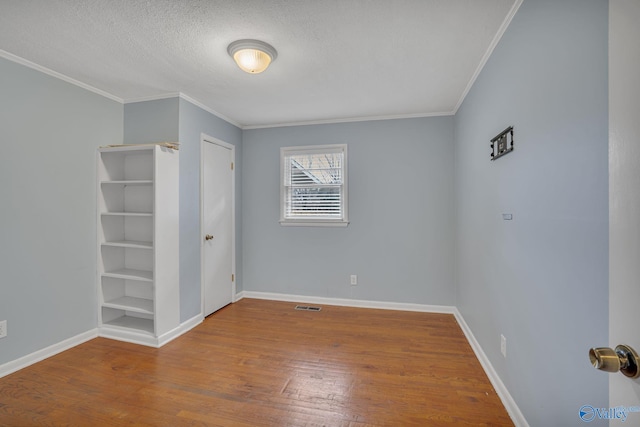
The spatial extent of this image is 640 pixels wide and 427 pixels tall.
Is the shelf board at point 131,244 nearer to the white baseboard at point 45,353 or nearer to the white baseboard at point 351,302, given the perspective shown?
the white baseboard at point 45,353

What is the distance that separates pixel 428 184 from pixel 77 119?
3.85m

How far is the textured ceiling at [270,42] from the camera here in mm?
1725

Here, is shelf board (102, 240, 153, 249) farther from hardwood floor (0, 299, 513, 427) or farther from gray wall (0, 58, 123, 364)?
hardwood floor (0, 299, 513, 427)

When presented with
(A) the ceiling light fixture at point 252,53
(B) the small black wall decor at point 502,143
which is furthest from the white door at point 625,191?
(A) the ceiling light fixture at point 252,53

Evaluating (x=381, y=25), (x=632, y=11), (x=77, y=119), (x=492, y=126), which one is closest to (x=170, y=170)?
(x=77, y=119)

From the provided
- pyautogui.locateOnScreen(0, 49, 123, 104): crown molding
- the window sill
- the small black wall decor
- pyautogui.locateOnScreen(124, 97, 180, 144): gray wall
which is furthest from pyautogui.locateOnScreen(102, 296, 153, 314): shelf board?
the small black wall decor

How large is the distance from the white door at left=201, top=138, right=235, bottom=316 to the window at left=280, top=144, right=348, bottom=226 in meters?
0.75

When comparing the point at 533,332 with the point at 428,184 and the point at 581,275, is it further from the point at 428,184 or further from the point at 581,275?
the point at 428,184

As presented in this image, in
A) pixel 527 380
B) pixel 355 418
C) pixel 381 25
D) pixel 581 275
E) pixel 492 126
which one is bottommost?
pixel 355 418

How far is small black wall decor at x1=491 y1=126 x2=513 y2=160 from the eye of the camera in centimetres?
179

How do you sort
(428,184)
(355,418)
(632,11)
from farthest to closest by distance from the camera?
(428,184) < (355,418) < (632,11)

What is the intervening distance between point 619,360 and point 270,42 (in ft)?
7.65

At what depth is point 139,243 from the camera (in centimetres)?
299

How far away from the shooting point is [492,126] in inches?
84.6
